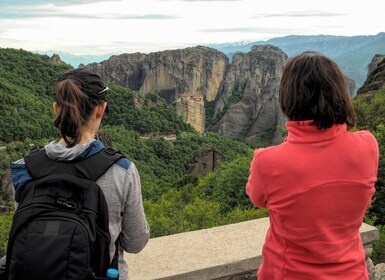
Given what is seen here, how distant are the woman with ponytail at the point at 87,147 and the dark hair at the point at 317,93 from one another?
765 mm

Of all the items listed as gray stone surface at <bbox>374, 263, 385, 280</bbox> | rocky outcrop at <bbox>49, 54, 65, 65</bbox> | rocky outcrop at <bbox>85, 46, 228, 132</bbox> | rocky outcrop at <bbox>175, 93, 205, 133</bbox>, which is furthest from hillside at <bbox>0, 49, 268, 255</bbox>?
rocky outcrop at <bbox>85, 46, 228, 132</bbox>

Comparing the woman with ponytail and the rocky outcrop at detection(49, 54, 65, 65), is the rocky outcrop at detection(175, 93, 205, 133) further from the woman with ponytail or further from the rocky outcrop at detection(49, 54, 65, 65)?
the woman with ponytail

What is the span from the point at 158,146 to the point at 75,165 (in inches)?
1963

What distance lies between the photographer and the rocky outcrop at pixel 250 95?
90.6 m

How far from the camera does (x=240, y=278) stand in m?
3.57

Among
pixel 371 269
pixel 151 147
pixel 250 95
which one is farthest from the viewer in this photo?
pixel 250 95

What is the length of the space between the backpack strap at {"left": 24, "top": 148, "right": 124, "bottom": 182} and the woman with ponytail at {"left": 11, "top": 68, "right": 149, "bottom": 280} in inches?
0.8

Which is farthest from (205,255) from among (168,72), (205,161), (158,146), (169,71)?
(169,71)

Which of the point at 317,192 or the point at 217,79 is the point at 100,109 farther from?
the point at 217,79

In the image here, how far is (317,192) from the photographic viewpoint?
2055mm

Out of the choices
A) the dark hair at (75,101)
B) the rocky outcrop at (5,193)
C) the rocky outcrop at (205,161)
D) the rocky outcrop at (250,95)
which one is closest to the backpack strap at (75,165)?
the dark hair at (75,101)

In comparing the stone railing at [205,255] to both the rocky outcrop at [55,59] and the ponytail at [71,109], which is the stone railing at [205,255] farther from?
the rocky outcrop at [55,59]

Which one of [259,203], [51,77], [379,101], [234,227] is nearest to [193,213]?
[234,227]

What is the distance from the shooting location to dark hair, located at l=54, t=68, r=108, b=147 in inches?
84.7
